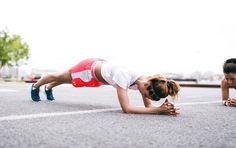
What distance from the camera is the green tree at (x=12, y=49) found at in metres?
45.4

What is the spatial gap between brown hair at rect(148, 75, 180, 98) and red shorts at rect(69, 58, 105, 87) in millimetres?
1015

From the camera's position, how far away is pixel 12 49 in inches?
1793

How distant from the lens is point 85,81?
4230 millimetres

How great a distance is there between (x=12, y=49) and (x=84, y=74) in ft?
144

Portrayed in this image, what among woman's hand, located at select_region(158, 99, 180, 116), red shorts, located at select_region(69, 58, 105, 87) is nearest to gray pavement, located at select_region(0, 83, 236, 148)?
woman's hand, located at select_region(158, 99, 180, 116)

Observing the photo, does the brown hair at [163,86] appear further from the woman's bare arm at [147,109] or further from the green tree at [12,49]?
the green tree at [12,49]

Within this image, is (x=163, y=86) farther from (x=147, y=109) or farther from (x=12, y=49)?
(x=12, y=49)

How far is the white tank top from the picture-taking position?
3.59m

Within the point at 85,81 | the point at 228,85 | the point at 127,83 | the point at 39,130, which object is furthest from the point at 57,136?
the point at 228,85

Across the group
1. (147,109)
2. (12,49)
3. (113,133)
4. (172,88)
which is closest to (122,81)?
(147,109)

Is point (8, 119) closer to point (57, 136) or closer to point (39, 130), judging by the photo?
point (39, 130)

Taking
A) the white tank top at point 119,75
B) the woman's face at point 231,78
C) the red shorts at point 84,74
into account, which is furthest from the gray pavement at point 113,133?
the woman's face at point 231,78

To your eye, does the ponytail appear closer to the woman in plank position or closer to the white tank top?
the woman in plank position

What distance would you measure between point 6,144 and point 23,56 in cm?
4726
